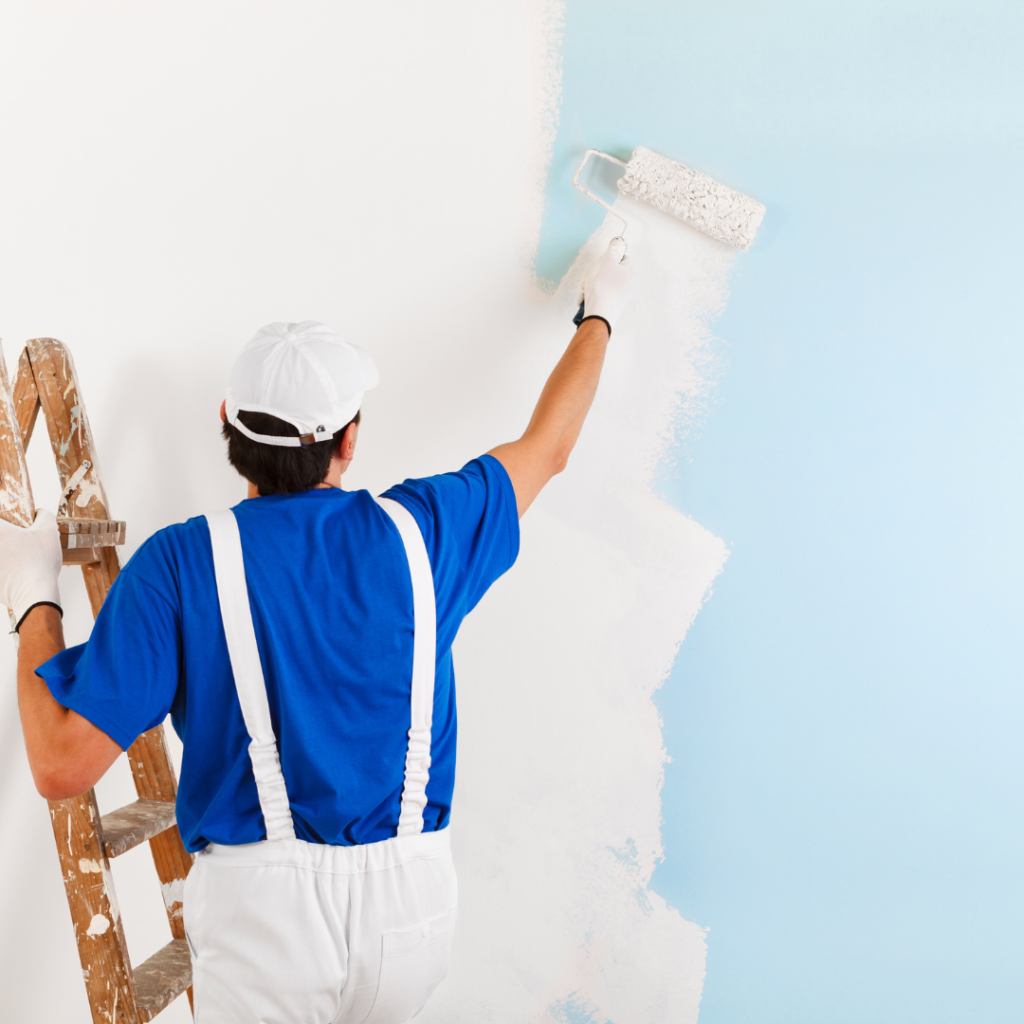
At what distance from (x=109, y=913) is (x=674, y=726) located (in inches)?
36.1

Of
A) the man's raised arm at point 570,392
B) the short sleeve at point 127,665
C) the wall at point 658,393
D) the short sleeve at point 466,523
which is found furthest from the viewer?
the wall at point 658,393

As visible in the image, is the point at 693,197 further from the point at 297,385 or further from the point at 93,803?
the point at 93,803

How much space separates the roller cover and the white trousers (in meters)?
0.98

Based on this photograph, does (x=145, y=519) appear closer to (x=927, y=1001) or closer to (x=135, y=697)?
(x=135, y=697)

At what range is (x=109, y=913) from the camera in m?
1.12

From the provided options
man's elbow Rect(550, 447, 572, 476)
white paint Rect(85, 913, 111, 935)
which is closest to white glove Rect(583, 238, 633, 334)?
man's elbow Rect(550, 447, 572, 476)

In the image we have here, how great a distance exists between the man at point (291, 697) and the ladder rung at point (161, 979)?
0.26 m

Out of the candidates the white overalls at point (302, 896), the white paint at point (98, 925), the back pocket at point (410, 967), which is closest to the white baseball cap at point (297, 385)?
the white overalls at point (302, 896)

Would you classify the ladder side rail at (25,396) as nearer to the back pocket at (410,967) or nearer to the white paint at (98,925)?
the white paint at (98,925)

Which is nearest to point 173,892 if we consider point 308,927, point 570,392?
point 308,927

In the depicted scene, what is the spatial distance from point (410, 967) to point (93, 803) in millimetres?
545

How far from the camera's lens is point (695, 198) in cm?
117

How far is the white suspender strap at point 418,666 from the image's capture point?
2.99 feet

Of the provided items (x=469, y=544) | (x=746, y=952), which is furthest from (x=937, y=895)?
(x=469, y=544)
